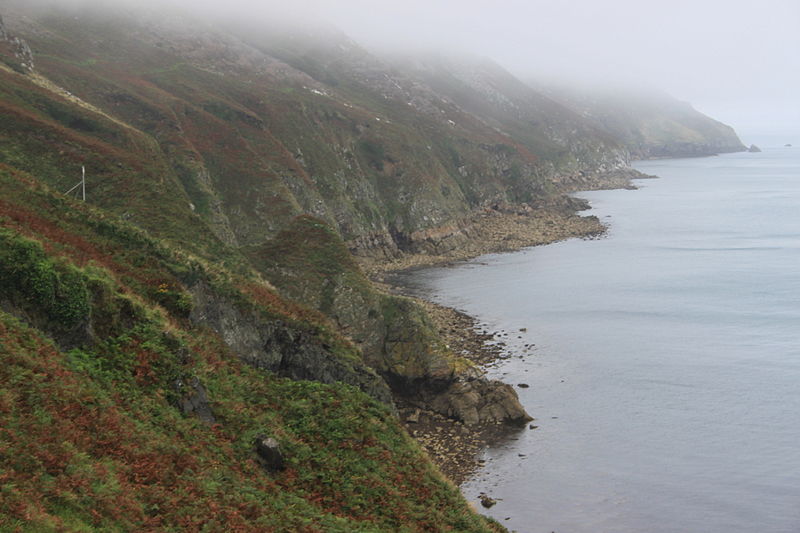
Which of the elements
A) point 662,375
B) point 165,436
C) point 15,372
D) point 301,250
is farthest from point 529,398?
point 15,372

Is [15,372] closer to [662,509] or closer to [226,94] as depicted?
[662,509]

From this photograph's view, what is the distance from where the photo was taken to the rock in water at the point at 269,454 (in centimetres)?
2334

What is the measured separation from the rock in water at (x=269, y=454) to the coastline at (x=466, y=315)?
16.3 m

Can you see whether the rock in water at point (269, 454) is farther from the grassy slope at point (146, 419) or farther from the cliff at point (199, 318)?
the grassy slope at point (146, 419)

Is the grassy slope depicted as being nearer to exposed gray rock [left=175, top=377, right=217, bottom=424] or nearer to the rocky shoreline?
exposed gray rock [left=175, top=377, right=217, bottom=424]

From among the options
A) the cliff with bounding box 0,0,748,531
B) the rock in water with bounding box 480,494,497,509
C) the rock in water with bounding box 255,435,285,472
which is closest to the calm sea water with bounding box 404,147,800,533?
the rock in water with bounding box 480,494,497,509

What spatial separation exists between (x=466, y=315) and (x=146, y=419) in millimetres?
55614

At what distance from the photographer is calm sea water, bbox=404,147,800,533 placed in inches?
1426

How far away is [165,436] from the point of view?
20.3m

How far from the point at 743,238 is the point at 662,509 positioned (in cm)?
10577

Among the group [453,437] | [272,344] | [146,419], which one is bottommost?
[453,437]

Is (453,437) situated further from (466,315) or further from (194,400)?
(466,315)

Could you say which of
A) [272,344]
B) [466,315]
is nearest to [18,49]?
[466,315]

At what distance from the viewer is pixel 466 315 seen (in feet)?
242
